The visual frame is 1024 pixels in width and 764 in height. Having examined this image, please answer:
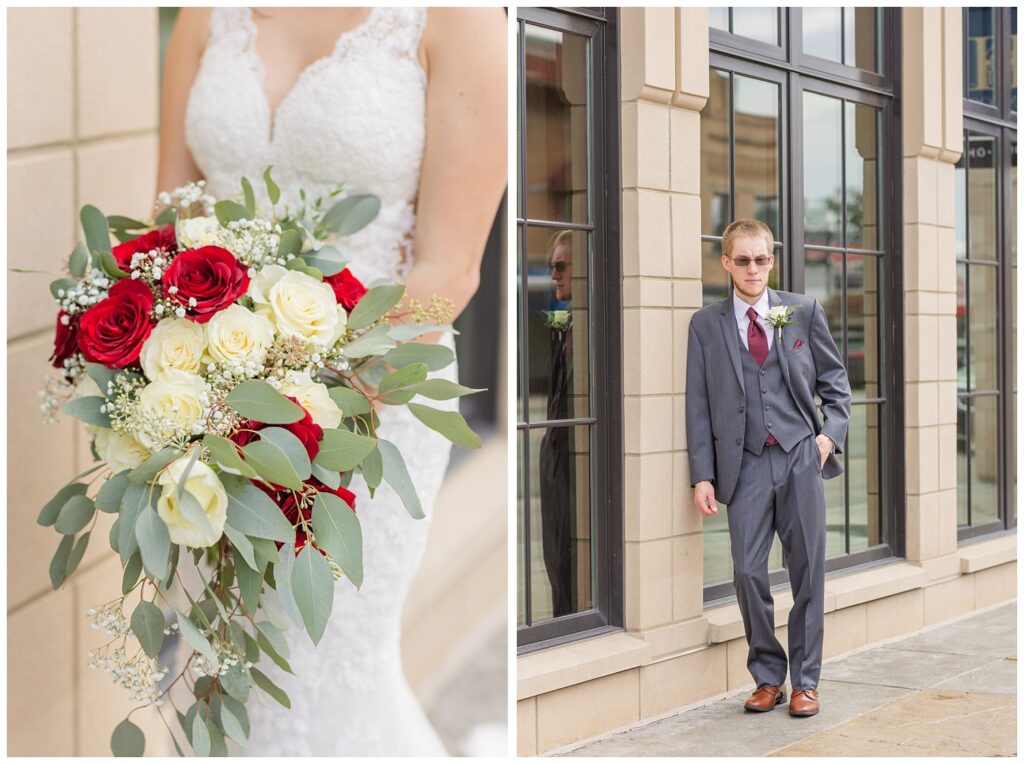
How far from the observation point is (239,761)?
277 cm

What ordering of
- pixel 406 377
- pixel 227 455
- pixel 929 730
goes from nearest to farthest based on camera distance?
pixel 227 455, pixel 406 377, pixel 929 730

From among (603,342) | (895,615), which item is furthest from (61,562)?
(895,615)

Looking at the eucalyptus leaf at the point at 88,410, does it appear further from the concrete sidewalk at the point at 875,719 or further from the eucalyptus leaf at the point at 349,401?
the concrete sidewalk at the point at 875,719

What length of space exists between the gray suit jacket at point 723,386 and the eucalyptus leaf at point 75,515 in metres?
2.16

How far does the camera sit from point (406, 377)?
2.19 m

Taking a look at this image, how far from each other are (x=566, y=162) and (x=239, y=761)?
2.04 m

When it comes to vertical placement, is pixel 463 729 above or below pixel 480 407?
below

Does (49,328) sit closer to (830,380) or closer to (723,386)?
(723,386)

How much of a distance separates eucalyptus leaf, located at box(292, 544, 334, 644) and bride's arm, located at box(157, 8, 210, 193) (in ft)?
4.38

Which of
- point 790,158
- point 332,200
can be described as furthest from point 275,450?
point 790,158

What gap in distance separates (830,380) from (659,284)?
2.43ft

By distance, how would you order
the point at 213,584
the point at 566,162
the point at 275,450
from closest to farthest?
the point at 275,450
the point at 213,584
the point at 566,162

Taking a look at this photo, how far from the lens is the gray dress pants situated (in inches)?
152

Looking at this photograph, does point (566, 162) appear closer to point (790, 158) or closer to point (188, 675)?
point (790, 158)
